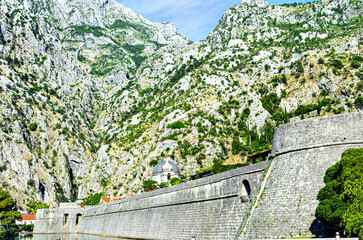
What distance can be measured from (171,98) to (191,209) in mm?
102416

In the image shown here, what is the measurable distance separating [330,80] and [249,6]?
7663 centimetres

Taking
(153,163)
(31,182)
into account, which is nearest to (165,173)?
(153,163)

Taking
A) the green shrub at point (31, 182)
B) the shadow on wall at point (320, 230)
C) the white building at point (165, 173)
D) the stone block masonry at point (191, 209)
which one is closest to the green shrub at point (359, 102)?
the white building at point (165, 173)

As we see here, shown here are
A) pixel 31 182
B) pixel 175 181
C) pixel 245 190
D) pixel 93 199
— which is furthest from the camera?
pixel 93 199

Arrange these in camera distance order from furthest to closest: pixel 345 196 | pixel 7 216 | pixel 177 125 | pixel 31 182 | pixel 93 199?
pixel 93 199
pixel 31 182
pixel 177 125
pixel 7 216
pixel 345 196

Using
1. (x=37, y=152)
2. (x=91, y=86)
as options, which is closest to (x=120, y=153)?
(x=37, y=152)

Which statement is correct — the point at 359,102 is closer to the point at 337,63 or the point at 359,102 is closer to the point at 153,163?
the point at 337,63

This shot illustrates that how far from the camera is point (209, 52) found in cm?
16425

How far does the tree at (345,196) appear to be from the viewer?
20.5 m

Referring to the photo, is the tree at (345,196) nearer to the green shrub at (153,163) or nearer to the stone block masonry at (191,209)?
the stone block masonry at (191,209)

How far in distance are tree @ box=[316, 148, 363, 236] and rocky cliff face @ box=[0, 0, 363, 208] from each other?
62.9 metres

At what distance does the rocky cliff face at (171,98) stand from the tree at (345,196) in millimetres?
62908

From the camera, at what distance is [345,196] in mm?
21625

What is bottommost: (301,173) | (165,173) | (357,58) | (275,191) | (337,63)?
(275,191)
